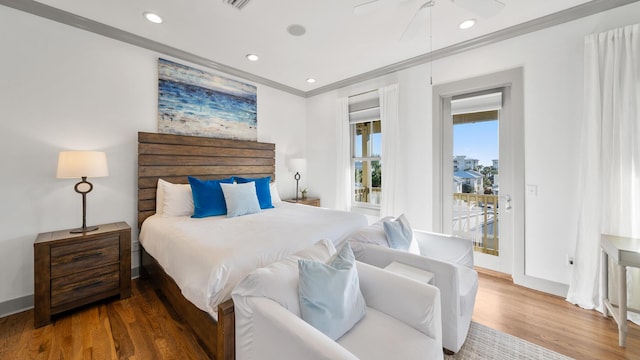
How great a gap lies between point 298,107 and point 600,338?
15.0ft

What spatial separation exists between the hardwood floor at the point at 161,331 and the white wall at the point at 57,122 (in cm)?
64

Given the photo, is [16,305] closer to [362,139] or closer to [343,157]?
[343,157]

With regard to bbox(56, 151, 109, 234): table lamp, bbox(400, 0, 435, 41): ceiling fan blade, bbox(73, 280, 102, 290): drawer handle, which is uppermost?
bbox(400, 0, 435, 41): ceiling fan blade

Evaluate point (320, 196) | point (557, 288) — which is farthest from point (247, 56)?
point (557, 288)

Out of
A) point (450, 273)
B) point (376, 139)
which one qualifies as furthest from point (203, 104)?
point (450, 273)

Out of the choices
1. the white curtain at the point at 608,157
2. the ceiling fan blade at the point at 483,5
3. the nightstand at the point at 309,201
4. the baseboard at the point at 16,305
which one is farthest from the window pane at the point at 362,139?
the baseboard at the point at 16,305

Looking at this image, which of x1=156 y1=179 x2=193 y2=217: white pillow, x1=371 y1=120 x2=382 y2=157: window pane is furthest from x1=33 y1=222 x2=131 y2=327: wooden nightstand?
x1=371 y1=120 x2=382 y2=157: window pane

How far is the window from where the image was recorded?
3.98 m

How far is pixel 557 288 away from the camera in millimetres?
2416

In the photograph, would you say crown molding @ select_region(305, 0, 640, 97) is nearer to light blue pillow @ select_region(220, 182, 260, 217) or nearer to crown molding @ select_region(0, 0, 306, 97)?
crown molding @ select_region(0, 0, 306, 97)

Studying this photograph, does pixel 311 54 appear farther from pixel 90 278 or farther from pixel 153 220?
pixel 90 278

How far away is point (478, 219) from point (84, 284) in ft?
13.8

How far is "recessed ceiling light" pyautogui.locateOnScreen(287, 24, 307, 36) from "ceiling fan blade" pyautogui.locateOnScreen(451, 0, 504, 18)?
1.44 m

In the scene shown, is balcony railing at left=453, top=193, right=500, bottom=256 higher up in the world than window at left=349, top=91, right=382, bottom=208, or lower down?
lower down
